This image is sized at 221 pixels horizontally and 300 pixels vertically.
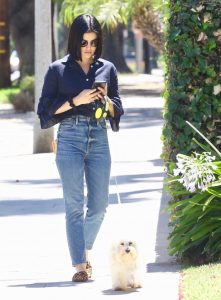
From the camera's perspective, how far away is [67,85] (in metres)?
8.54

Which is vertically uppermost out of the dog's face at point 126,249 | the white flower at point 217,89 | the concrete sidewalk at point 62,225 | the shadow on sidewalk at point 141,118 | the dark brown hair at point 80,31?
the dark brown hair at point 80,31

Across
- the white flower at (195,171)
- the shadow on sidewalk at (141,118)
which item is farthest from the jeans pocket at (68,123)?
the shadow on sidewalk at (141,118)

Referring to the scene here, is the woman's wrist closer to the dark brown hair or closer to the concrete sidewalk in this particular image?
the dark brown hair

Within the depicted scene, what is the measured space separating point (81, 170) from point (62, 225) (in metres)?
3.33

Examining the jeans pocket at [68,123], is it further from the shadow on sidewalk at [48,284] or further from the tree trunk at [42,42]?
the tree trunk at [42,42]

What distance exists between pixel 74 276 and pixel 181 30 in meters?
2.08

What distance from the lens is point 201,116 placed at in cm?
925

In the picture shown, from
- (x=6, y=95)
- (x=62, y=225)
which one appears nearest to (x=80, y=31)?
(x=62, y=225)

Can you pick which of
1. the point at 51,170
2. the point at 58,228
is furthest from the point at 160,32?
the point at 58,228

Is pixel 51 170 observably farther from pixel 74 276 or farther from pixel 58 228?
pixel 74 276

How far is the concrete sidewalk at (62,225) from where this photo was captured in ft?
28.1

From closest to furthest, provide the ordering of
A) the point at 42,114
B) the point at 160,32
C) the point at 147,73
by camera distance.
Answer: the point at 42,114, the point at 160,32, the point at 147,73

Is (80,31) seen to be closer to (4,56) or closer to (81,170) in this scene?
(81,170)

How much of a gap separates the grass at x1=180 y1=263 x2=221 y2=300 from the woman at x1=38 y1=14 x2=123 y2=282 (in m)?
0.79
